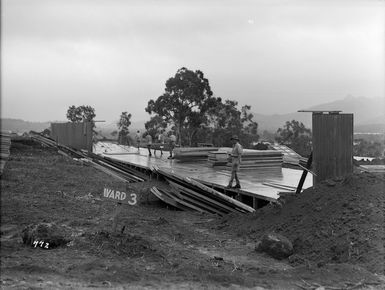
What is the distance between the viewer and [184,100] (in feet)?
93.0

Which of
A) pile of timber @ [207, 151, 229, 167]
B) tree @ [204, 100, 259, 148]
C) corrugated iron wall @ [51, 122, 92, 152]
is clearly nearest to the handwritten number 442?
pile of timber @ [207, 151, 229, 167]

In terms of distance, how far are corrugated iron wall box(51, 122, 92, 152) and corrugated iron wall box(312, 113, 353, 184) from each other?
1733 cm

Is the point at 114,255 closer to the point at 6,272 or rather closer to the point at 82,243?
the point at 82,243

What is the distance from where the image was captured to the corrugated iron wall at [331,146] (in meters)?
8.70

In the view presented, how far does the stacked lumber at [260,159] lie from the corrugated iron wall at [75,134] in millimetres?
11287

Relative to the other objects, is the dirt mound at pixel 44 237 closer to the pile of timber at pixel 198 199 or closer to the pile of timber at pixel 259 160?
the pile of timber at pixel 198 199

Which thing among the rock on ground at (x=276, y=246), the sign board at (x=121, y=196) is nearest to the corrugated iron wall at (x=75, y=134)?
the sign board at (x=121, y=196)

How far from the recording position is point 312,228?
700cm

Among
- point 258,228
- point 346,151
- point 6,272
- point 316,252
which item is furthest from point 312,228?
point 6,272

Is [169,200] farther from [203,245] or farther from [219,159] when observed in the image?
[219,159]

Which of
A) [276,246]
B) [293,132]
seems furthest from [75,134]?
[276,246]

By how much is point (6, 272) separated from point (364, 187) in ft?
19.3

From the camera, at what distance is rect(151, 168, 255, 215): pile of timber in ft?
32.3

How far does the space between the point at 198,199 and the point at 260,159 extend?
5.80m
